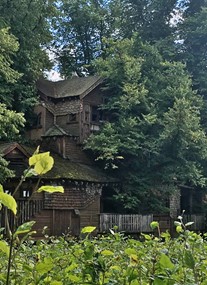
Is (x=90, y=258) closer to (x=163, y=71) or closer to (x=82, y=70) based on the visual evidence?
(x=163, y=71)

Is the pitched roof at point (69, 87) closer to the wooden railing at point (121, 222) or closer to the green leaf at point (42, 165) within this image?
the wooden railing at point (121, 222)

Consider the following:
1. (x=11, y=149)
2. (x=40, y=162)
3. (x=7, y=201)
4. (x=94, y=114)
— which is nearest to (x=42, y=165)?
(x=40, y=162)

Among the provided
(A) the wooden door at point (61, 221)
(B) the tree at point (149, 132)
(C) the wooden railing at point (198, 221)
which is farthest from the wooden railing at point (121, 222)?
(C) the wooden railing at point (198, 221)

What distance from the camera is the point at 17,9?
81.1 ft

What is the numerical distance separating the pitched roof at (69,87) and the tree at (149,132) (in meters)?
1.13

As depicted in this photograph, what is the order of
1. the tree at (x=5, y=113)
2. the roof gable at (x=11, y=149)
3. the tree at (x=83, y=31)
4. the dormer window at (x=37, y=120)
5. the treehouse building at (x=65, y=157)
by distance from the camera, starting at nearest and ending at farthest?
1. the tree at (x=5, y=113)
2. the roof gable at (x=11, y=149)
3. the treehouse building at (x=65, y=157)
4. the dormer window at (x=37, y=120)
5. the tree at (x=83, y=31)

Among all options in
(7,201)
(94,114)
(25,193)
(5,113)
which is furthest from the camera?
(94,114)

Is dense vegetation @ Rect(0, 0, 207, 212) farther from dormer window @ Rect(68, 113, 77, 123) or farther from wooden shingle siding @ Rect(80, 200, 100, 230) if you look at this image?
dormer window @ Rect(68, 113, 77, 123)

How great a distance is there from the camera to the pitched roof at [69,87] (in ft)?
93.9

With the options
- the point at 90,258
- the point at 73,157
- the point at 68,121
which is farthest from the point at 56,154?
the point at 90,258

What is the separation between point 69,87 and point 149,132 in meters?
6.68

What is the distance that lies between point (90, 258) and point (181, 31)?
3273 cm

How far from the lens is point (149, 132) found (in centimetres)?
2700

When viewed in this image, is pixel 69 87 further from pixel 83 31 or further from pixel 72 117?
pixel 83 31
